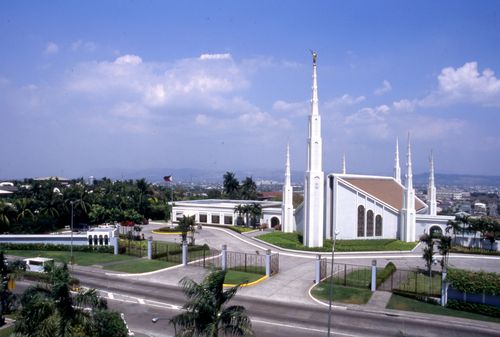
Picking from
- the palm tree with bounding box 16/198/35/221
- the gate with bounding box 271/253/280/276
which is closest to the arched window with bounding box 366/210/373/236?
the gate with bounding box 271/253/280/276

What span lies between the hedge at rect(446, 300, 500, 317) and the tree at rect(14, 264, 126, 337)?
2147cm

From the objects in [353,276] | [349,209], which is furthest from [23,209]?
[353,276]

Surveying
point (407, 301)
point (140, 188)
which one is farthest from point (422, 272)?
point (140, 188)

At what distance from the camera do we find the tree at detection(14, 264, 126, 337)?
14320mm

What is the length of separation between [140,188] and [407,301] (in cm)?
6489

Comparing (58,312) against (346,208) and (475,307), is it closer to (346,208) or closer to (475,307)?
(475,307)

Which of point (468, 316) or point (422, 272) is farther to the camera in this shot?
point (422, 272)

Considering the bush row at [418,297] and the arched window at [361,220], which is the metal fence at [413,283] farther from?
the arched window at [361,220]

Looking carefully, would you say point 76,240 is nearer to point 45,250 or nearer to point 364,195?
point 45,250

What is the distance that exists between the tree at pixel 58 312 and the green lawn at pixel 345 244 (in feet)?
109

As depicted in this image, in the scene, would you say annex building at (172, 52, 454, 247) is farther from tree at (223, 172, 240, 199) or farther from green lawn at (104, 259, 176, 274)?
tree at (223, 172, 240, 199)

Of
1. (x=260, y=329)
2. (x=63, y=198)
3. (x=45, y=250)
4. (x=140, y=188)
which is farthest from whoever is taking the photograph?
(x=140, y=188)

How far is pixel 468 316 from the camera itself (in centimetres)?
2623

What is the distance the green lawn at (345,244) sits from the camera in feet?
154
